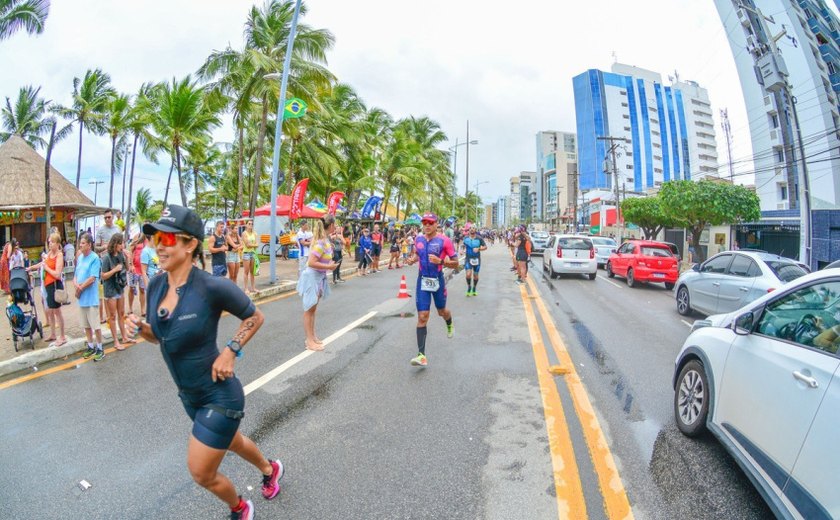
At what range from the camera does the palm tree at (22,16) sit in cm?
1293

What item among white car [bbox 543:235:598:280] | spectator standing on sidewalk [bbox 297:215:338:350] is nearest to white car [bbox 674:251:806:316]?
white car [bbox 543:235:598:280]

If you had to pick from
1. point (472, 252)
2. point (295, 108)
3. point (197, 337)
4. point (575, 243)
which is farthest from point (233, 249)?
point (575, 243)

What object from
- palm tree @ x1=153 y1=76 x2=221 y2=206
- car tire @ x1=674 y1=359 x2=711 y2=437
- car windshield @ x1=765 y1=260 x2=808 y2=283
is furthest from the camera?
palm tree @ x1=153 y1=76 x2=221 y2=206

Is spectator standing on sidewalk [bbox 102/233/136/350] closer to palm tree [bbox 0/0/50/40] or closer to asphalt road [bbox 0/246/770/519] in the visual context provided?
asphalt road [bbox 0/246/770/519]

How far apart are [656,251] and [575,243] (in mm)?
2676

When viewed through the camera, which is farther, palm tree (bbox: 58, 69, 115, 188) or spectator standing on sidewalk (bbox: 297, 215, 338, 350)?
palm tree (bbox: 58, 69, 115, 188)

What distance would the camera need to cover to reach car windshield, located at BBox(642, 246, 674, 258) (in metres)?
14.4

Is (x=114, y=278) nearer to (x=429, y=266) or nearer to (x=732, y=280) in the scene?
(x=429, y=266)

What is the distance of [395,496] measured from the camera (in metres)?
2.87

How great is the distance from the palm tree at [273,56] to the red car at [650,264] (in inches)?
536

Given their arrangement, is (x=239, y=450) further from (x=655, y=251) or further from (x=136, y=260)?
(x=655, y=251)

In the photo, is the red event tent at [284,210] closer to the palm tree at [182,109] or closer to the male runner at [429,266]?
the palm tree at [182,109]

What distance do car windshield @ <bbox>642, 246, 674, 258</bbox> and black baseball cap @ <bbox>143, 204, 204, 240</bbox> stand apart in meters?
14.7

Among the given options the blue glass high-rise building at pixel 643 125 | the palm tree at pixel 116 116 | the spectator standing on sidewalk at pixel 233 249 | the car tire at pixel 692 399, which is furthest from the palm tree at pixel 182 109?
the blue glass high-rise building at pixel 643 125
